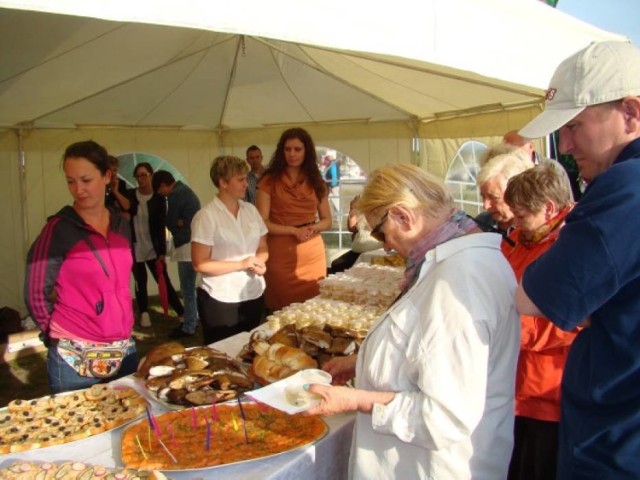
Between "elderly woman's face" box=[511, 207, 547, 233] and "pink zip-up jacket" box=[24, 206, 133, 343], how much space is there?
62.2 inches

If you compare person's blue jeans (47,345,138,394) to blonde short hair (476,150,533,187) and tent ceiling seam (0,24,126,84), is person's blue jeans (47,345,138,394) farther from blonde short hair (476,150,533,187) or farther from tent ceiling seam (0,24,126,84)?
tent ceiling seam (0,24,126,84)

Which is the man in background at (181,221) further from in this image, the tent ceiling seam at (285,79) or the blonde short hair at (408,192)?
the blonde short hair at (408,192)

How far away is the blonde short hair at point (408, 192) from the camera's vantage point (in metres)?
1.32

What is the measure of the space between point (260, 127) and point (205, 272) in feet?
16.0

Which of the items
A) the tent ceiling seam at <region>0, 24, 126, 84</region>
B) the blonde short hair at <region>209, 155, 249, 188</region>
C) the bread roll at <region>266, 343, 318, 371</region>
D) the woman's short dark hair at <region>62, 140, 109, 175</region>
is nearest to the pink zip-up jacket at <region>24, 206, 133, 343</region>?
the woman's short dark hair at <region>62, 140, 109, 175</region>

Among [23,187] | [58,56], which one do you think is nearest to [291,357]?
[58,56]

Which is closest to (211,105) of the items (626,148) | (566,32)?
(566,32)

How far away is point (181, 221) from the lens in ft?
17.6

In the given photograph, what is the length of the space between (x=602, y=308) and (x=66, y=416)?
1579 millimetres

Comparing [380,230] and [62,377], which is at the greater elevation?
[380,230]

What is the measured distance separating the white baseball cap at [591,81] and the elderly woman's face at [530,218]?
0.77 m

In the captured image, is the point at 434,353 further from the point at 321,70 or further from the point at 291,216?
the point at 321,70

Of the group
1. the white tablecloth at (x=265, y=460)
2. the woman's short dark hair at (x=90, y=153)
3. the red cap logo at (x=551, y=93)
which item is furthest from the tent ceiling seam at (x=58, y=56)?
the red cap logo at (x=551, y=93)

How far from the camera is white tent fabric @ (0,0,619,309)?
5.70 feet
